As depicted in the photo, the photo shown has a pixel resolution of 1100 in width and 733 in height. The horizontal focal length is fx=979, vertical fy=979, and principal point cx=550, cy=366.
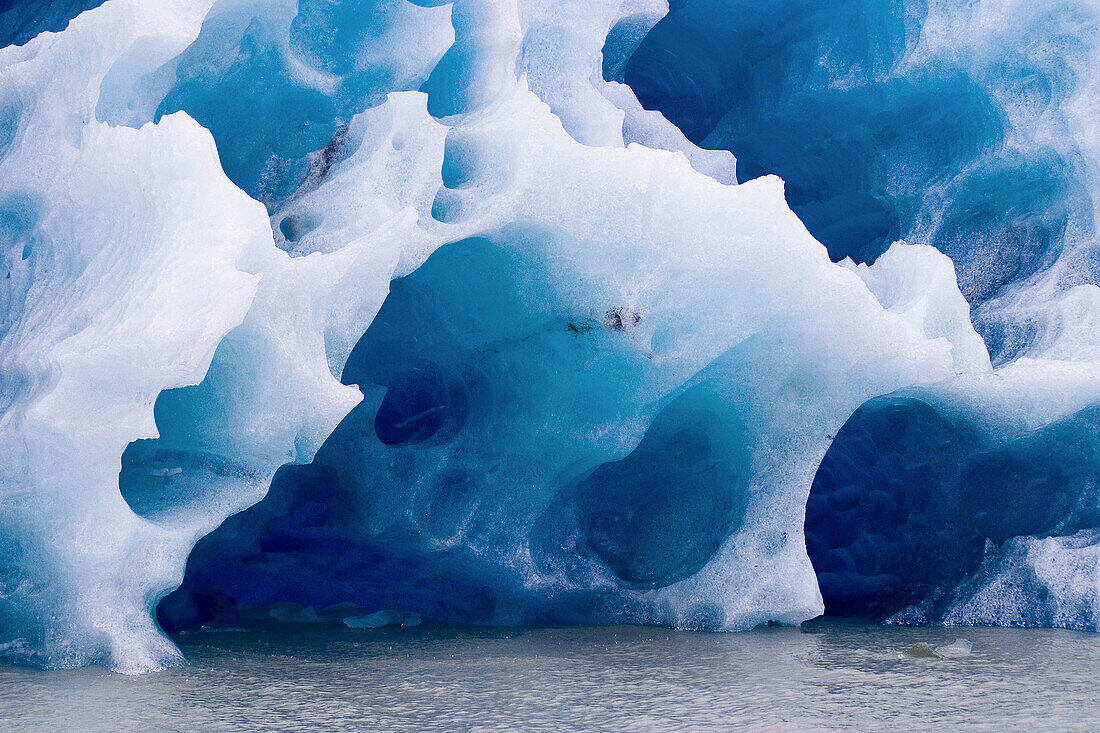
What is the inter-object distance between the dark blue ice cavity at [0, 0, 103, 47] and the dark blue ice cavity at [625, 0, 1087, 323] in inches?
69.0

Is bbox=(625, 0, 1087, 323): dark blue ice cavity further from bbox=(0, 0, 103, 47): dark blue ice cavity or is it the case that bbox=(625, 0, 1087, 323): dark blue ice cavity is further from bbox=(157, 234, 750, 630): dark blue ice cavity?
bbox=(0, 0, 103, 47): dark blue ice cavity

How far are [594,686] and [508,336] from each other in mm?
982

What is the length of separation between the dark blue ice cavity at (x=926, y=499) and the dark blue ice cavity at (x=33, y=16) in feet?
7.90

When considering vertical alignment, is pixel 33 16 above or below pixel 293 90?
above

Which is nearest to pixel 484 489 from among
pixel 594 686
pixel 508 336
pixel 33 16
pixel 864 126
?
pixel 508 336

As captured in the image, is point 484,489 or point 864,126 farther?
point 864,126

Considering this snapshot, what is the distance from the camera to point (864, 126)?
10.2 feet

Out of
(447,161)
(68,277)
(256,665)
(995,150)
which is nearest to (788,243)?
(447,161)

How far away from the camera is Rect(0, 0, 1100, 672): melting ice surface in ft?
6.06

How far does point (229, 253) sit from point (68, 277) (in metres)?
0.49

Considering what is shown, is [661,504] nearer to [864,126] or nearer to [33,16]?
[864,126]

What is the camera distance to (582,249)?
2.15 metres

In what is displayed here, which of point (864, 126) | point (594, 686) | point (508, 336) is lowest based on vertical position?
point (594, 686)

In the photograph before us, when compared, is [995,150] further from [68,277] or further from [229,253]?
[68,277]
